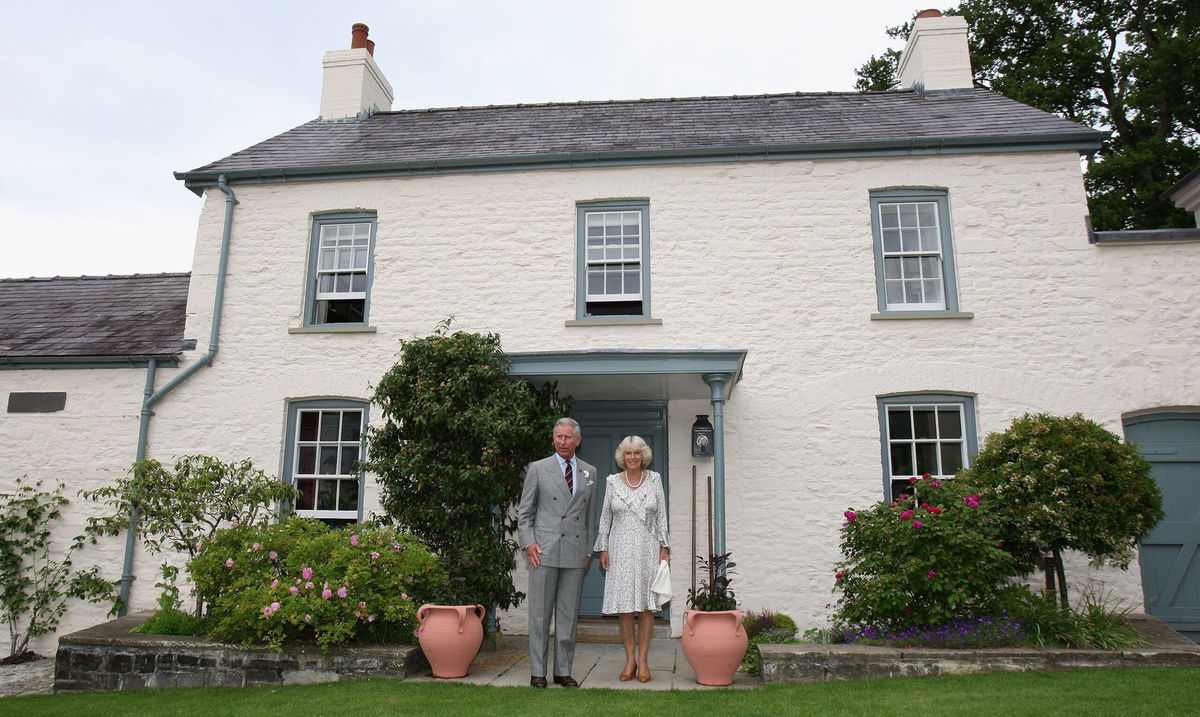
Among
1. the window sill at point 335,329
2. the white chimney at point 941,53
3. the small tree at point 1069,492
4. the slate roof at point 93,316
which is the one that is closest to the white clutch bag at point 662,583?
the small tree at point 1069,492

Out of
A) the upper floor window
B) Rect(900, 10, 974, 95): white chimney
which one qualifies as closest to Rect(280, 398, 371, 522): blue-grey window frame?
the upper floor window

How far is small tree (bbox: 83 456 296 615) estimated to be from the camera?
26.3 ft

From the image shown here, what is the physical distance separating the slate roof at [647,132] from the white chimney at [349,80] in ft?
1.10

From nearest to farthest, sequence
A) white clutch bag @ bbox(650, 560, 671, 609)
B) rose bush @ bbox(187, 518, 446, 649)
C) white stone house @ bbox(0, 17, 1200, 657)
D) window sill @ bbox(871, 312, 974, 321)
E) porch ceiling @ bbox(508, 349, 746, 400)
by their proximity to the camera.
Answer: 1. white clutch bag @ bbox(650, 560, 671, 609)
2. rose bush @ bbox(187, 518, 446, 649)
3. porch ceiling @ bbox(508, 349, 746, 400)
4. white stone house @ bbox(0, 17, 1200, 657)
5. window sill @ bbox(871, 312, 974, 321)

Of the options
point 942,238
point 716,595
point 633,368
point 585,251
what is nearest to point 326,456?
point 585,251

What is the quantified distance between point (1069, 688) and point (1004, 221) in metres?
5.47

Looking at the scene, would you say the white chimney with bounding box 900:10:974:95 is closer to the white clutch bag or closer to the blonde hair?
the blonde hair

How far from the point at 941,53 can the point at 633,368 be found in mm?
7325

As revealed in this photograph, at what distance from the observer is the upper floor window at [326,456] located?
30.7 ft

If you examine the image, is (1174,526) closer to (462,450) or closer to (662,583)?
(662,583)

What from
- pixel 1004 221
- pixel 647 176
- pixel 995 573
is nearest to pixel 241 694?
pixel 995 573

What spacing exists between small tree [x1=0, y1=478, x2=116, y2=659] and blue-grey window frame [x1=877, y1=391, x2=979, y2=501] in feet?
28.7

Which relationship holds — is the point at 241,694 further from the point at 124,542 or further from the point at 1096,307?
the point at 1096,307

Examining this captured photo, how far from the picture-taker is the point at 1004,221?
9180 mm
